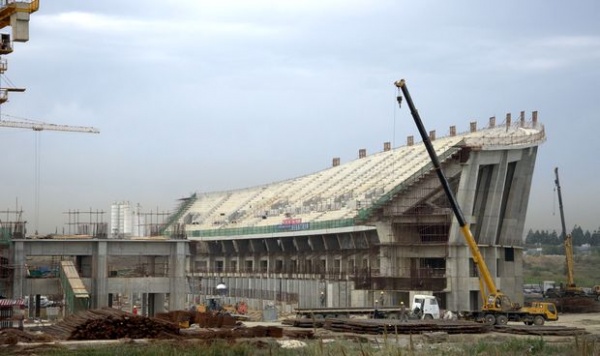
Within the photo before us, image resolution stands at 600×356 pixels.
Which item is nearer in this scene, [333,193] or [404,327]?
[404,327]

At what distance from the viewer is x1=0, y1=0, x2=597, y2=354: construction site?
57562mm

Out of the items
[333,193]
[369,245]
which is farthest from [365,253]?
[333,193]

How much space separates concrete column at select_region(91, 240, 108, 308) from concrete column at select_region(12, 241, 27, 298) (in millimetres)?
4743

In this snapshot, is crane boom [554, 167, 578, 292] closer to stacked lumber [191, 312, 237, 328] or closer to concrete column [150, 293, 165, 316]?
concrete column [150, 293, 165, 316]

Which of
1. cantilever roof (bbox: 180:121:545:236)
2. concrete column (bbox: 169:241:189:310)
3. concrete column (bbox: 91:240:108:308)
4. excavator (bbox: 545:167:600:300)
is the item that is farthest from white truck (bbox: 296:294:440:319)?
excavator (bbox: 545:167:600:300)

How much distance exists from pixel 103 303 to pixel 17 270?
20.7 feet

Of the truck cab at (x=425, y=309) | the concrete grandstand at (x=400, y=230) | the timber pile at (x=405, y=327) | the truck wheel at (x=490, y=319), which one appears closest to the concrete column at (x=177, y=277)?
the concrete grandstand at (x=400, y=230)

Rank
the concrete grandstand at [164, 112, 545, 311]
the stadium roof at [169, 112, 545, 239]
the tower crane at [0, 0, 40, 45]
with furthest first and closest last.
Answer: the stadium roof at [169, 112, 545, 239], the concrete grandstand at [164, 112, 545, 311], the tower crane at [0, 0, 40, 45]

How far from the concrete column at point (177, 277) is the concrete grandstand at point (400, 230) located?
99.5 inches

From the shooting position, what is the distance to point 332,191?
9806cm

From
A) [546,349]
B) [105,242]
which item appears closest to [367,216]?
[105,242]

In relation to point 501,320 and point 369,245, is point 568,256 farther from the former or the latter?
point 501,320

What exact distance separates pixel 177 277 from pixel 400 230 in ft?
57.1

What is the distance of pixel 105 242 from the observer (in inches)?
2758
